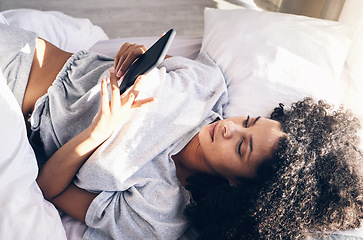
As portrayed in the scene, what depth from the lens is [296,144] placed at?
0.81m

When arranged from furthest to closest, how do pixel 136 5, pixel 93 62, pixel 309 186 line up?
pixel 136 5 → pixel 93 62 → pixel 309 186

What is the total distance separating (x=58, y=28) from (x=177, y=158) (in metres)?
0.78

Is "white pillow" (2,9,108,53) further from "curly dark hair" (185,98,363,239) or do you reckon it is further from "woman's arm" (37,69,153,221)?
"curly dark hair" (185,98,363,239)

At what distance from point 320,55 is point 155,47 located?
637 mm

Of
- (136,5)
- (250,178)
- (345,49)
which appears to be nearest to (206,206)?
(250,178)

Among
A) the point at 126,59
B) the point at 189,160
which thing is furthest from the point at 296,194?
the point at 126,59

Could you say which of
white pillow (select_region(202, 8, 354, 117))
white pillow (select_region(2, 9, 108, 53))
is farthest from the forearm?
white pillow (select_region(2, 9, 108, 53))

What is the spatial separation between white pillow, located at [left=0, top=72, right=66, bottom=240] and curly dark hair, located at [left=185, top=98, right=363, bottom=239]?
1.26 feet

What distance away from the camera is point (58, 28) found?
4.16ft

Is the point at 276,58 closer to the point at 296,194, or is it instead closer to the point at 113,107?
the point at 296,194

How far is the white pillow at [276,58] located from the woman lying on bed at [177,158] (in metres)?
0.08

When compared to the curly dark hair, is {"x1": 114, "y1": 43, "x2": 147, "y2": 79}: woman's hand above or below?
above

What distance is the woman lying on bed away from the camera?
2.58 feet

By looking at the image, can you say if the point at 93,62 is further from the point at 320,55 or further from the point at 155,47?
the point at 320,55
